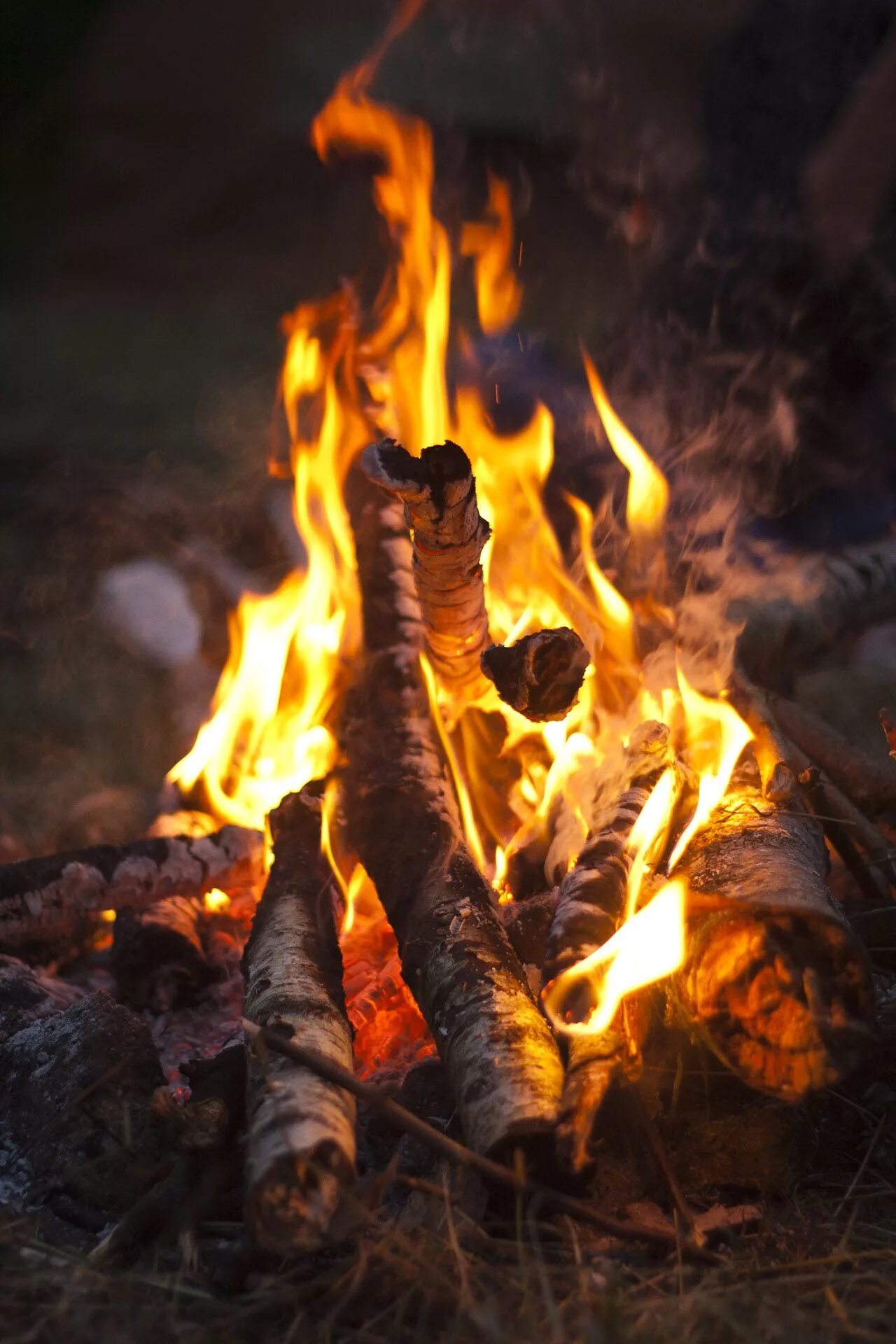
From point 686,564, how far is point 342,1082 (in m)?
3.53

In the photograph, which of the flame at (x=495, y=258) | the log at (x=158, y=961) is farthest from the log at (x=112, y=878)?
the flame at (x=495, y=258)

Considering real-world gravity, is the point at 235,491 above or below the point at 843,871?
above

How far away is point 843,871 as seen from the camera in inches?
144

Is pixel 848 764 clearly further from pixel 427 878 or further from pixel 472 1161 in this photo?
pixel 472 1161

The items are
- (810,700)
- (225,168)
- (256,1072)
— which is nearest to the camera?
(256,1072)

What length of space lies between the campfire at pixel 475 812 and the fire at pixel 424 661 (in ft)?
0.06

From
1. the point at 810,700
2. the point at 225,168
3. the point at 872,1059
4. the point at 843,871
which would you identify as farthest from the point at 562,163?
the point at 872,1059

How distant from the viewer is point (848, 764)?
12.6 ft

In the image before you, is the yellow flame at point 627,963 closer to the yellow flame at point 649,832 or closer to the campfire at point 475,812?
the campfire at point 475,812

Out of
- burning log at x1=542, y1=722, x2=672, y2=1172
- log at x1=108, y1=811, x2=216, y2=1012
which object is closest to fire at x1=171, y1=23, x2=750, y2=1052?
burning log at x1=542, y1=722, x2=672, y2=1172

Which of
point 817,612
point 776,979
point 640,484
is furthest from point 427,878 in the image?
point 817,612

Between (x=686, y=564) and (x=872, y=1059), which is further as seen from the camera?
(x=686, y=564)

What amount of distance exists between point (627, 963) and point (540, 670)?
110 cm

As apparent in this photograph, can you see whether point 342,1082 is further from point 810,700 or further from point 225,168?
point 225,168
